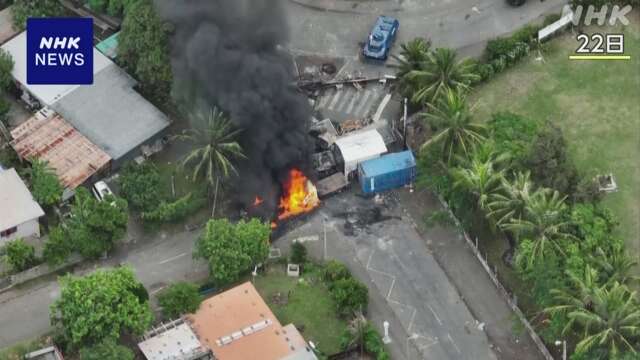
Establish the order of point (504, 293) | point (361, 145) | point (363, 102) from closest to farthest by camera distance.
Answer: point (504, 293) < point (361, 145) < point (363, 102)

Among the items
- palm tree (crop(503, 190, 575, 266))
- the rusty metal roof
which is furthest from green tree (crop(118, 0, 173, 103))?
palm tree (crop(503, 190, 575, 266))

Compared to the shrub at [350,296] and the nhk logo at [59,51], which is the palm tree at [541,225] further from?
the nhk logo at [59,51]

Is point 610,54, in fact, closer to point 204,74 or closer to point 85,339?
point 204,74

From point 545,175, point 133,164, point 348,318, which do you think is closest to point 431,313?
point 348,318

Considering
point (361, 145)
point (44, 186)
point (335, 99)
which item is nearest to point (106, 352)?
point (44, 186)

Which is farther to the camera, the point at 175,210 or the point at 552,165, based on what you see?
the point at 175,210

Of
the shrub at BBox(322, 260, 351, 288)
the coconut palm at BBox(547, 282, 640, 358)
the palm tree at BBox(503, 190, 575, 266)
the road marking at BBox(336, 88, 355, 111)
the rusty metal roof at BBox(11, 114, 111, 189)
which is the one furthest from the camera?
the road marking at BBox(336, 88, 355, 111)

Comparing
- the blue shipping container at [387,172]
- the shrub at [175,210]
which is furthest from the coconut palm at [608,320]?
the shrub at [175,210]

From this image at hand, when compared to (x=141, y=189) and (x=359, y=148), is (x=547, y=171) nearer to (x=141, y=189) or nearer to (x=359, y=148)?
(x=359, y=148)

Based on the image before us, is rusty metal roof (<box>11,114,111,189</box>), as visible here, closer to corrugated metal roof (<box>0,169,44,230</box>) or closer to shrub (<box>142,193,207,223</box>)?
corrugated metal roof (<box>0,169,44,230</box>)
